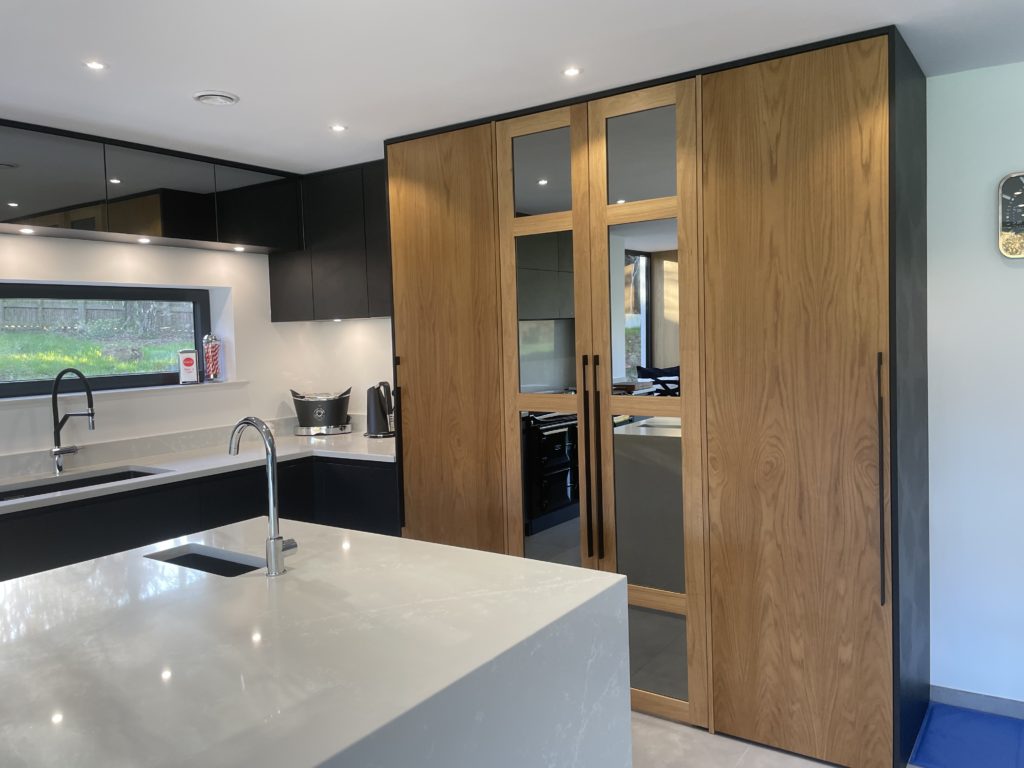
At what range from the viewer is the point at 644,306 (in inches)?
111

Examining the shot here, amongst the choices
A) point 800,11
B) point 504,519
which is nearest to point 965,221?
point 800,11

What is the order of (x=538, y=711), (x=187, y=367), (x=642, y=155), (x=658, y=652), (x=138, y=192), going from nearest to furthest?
(x=538, y=711) → (x=642, y=155) → (x=658, y=652) → (x=138, y=192) → (x=187, y=367)

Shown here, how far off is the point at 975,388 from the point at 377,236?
9.03ft

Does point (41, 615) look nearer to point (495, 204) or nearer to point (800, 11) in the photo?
point (495, 204)

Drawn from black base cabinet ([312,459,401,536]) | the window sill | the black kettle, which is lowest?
black base cabinet ([312,459,401,536])

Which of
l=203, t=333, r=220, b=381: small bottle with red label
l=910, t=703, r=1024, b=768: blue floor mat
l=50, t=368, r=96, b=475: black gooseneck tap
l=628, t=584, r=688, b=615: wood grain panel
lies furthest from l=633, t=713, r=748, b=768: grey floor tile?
l=203, t=333, r=220, b=381: small bottle with red label

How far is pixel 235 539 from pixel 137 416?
73.5 inches

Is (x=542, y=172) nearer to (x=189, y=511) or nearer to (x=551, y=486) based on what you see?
(x=551, y=486)

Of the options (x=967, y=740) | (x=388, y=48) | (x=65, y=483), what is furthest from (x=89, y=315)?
(x=967, y=740)

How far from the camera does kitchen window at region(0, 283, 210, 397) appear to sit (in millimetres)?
3502

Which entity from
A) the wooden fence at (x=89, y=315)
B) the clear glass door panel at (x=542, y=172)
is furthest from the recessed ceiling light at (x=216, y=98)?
the wooden fence at (x=89, y=315)

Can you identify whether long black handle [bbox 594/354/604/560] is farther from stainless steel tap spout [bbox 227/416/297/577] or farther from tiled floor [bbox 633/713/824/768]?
stainless steel tap spout [bbox 227/416/297/577]

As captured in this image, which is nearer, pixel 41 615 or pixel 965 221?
pixel 41 615

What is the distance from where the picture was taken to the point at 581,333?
2977mm
